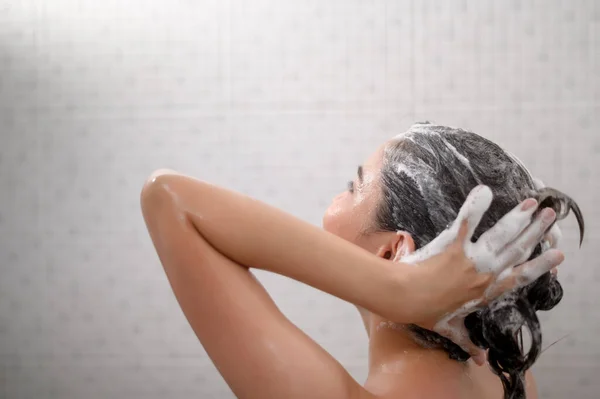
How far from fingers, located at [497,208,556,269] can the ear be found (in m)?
0.15

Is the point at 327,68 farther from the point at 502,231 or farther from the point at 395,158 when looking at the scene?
the point at 502,231

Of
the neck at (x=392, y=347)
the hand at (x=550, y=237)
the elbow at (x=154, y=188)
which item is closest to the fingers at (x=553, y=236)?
the hand at (x=550, y=237)

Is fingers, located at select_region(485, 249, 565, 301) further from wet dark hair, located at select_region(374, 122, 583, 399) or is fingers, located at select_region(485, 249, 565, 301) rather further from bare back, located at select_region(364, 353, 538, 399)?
bare back, located at select_region(364, 353, 538, 399)

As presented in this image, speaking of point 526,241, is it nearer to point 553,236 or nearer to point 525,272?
point 525,272

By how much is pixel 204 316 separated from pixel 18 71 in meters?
1.61

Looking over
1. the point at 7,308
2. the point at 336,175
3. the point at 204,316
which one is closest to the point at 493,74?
the point at 336,175

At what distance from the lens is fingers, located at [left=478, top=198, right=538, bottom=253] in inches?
35.9

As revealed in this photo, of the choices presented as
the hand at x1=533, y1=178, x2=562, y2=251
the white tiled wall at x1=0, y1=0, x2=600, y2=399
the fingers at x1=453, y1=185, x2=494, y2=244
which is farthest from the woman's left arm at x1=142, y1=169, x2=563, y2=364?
the white tiled wall at x1=0, y1=0, x2=600, y2=399

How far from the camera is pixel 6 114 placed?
2184 millimetres

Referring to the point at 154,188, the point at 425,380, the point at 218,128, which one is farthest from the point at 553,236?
the point at 218,128

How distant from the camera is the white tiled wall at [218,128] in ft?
6.72

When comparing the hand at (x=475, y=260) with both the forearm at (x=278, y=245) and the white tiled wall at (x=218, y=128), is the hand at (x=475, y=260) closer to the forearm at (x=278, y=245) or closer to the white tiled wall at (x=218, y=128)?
the forearm at (x=278, y=245)

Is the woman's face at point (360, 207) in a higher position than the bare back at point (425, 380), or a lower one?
higher

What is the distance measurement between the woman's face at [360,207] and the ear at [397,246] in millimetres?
20
